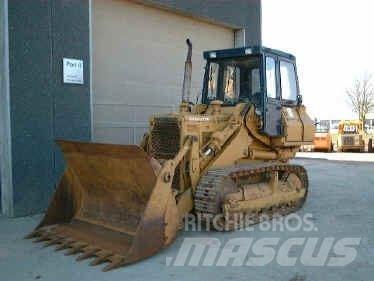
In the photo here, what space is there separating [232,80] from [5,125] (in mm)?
4098

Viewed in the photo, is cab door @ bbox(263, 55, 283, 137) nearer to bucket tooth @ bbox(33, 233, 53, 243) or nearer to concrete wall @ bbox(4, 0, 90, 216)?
concrete wall @ bbox(4, 0, 90, 216)

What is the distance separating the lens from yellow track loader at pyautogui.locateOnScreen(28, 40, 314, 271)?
244 inches

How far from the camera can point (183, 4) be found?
37.9ft

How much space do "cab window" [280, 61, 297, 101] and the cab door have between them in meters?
0.24

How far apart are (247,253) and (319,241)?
119 cm

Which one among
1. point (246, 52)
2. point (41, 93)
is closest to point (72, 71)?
point (41, 93)

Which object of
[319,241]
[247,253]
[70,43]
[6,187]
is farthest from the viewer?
[70,43]

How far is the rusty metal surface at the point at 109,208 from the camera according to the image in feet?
19.4

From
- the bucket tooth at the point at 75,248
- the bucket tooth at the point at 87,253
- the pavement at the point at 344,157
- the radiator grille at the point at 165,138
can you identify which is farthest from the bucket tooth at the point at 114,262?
the pavement at the point at 344,157

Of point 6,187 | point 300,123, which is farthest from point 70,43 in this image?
point 300,123

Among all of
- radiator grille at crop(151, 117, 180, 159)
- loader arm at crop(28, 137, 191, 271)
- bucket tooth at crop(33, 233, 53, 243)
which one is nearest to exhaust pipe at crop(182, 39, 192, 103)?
radiator grille at crop(151, 117, 180, 159)

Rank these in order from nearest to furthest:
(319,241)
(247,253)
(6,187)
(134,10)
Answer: (247,253)
(319,241)
(6,187)
(134,10)

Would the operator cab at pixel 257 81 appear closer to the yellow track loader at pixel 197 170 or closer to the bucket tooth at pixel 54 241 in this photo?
the yellow track loader at pixel 197 170

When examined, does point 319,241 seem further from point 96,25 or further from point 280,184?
point 96,25
